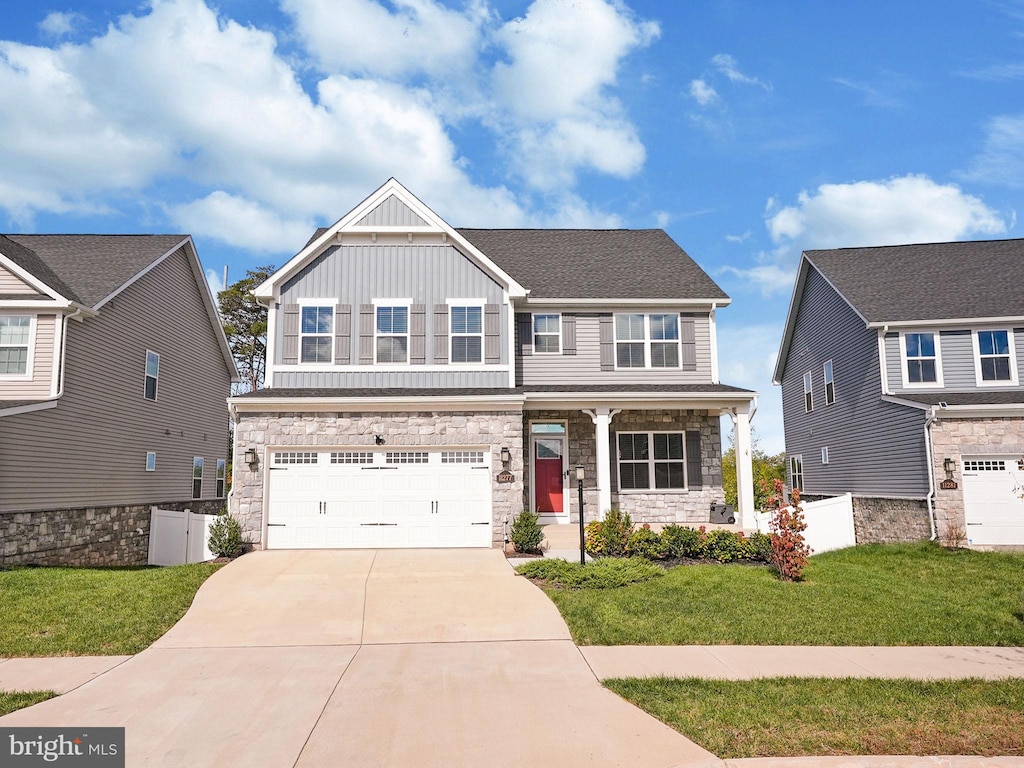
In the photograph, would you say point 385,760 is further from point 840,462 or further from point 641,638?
point 840,462

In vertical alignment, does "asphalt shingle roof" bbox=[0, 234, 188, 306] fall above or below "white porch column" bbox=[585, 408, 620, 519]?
above

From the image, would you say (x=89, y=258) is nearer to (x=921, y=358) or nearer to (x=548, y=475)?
(x=548, y=475)

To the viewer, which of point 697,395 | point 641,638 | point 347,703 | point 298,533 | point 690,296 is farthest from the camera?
point 690,296

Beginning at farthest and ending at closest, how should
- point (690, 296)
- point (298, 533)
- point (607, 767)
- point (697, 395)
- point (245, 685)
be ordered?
1. point (690, 296)
2. point (697, 395)
3. point (298, 533)
4. point (245, 685)
5. point (607, 767)

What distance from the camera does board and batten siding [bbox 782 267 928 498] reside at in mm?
18953

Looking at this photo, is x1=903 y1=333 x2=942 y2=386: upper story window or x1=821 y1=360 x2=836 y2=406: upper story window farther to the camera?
x1=821 y1=360 x2=836 y2=406: upper story window

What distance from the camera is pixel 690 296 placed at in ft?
61.8

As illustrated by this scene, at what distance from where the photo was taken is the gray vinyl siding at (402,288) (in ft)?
56.5

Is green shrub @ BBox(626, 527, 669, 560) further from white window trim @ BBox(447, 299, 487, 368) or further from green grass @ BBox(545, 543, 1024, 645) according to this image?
white window trim @ BBox(447, 299, 487, 368)

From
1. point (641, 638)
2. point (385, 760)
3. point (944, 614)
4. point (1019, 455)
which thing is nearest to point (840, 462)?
point (1019, 455)

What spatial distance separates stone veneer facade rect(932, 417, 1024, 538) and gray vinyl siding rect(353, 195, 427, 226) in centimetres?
1344

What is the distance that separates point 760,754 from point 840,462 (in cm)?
1927

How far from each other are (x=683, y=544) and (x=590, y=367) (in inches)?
228

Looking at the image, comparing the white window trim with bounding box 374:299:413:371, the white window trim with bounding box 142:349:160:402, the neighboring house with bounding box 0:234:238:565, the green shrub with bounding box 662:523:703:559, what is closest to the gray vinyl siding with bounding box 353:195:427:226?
the white window trim with bounding box 374:299:413:371
